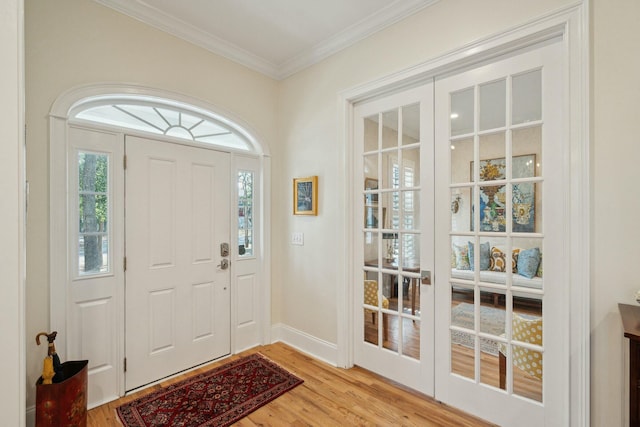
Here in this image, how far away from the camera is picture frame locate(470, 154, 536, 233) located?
6.08ft

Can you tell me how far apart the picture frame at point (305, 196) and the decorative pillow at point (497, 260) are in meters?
1.56

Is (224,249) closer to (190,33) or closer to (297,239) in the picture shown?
(297,239)

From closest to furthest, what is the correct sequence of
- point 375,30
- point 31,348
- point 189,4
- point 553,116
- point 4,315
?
point 4,315, point 553,116, point 31,348, point 189,4, point 375,30

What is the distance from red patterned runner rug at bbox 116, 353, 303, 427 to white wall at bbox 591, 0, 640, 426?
1.99 metres

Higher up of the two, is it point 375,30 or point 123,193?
point 375,30

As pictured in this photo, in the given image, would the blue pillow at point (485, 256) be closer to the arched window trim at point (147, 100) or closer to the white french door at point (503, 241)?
the white french door at point (503, 241)

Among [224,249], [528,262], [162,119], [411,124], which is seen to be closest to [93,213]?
[162,119]

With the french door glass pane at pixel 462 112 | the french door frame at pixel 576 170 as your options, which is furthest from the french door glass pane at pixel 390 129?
the french door frame at pixel 576 170

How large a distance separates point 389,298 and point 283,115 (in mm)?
2202

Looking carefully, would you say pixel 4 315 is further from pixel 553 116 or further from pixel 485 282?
pixel 553 116

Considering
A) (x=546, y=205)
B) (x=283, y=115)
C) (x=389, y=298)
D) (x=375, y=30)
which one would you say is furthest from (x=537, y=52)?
(x=283, y=115)

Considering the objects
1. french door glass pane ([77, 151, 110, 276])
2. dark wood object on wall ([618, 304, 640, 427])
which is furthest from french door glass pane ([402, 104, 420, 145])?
french door glass pane ([77, 151, 110, 276])

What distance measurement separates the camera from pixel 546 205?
5.87 ft

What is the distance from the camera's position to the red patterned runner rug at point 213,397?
6.66 ft
